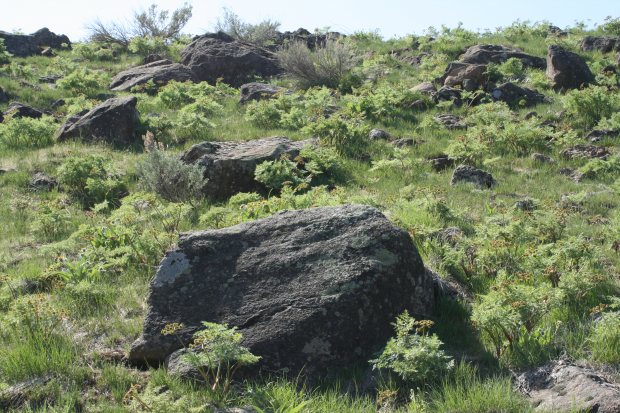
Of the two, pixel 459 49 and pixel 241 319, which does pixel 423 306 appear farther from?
pixel 459 49

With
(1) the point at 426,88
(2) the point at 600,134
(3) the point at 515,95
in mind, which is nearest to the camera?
(2) the point at 600,134

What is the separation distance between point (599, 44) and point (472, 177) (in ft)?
43.2

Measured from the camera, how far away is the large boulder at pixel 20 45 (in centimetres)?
2148

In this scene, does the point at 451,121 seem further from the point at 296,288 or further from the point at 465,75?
the point at 296,288

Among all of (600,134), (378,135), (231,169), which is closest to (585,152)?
(600,134)

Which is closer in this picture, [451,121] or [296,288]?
[296,288]

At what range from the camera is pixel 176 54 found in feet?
69.5

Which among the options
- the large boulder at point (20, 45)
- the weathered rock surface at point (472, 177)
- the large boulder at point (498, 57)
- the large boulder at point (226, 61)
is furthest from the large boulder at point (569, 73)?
the large boulder at point (20, 45)

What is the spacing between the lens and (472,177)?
7.86 m

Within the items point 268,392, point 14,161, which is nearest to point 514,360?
point 268,392

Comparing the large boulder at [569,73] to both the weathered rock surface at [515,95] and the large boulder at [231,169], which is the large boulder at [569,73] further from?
the large boulder at [231,169]

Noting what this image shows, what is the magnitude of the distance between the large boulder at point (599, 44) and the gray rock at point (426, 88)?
7443mm

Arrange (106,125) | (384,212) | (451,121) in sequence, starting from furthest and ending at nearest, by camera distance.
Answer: (451,121) < (106,125) < (384,212)

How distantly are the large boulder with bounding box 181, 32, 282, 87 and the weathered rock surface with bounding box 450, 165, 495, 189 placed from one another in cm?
1224
